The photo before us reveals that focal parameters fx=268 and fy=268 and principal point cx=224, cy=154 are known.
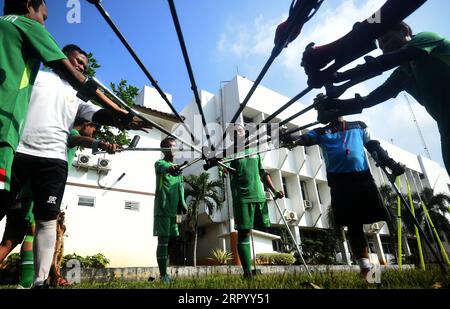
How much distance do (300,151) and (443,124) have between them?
20283 millimetres

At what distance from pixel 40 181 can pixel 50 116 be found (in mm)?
630

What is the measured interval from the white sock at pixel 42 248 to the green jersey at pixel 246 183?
2615 millimetres

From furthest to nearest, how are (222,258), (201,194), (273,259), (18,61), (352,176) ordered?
1. (201,194)
2. (222,258)
3. (273,259)
4. (352,176)
5. (18,61)

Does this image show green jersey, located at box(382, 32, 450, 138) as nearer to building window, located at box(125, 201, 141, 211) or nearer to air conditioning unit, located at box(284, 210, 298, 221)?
building window, located at box(125, 201, 141, 211)

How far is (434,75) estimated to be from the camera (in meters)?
1.92

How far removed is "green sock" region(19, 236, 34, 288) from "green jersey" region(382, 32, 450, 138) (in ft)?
11.6

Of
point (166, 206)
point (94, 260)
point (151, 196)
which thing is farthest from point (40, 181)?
point (151, 196)

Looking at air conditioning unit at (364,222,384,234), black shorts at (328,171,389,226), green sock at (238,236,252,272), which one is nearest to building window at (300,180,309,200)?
air conditioning unit at (364,222,384,234)

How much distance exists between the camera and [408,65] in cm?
223

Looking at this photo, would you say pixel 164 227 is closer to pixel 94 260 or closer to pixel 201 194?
pixel 94 260

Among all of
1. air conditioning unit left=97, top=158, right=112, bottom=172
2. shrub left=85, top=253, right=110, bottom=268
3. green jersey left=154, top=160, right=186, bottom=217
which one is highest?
air conditioning unit left=97, top=158, right=112, bottom=172

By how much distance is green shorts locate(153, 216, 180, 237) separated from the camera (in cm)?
416

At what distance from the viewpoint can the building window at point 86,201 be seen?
12250 millimetres

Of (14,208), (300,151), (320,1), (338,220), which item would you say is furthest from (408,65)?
(300,151)
